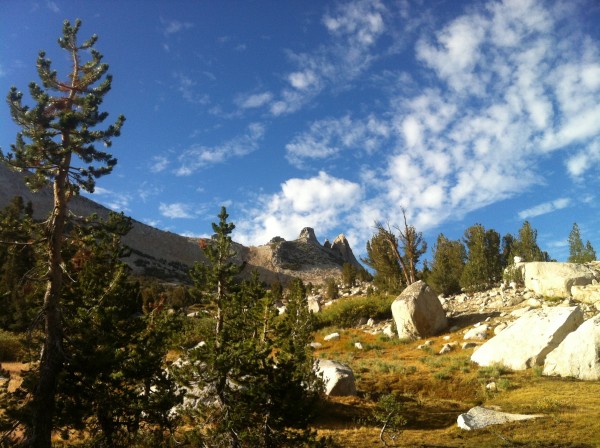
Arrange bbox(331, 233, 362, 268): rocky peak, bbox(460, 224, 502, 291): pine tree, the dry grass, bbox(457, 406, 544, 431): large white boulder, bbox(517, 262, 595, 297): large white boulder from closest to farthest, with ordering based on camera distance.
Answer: the dry grass, bbox(457, 406, 544, 431): large white boulder, bbox(517, 262, 595, 297): large white boulder, bbox(460, 224, 502, 291): pine tree, bbox(331, 233, 362, 268): rocky peak

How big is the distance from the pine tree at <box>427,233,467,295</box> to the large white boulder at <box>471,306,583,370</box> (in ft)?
75.2

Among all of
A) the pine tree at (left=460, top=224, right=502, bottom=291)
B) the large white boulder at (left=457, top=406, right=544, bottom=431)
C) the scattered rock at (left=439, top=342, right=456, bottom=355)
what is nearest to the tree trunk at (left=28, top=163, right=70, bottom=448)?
the large white boulder at (left=457, top=406, right=544, bottom=431)

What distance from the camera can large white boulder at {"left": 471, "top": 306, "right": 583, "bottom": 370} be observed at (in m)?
19.8

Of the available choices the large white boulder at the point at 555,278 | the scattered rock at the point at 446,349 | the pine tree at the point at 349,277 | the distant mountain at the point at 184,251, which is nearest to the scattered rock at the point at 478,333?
the scattered rock at the point at 446,349

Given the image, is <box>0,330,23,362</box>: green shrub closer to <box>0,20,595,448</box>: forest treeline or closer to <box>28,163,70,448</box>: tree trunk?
<box>0,20,595,448</box>: forest treeline

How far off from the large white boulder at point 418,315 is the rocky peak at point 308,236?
12460 cm

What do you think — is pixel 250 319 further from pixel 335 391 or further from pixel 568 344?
pixel 568 344

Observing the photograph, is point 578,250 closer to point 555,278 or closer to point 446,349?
point 555,278

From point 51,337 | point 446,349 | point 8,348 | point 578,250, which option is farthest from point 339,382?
point 578,250

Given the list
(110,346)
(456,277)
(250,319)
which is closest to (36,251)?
(110,346)

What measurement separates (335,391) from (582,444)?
8.80m

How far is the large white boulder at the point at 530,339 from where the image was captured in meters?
19.8

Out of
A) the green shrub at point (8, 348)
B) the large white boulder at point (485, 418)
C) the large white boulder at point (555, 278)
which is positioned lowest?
the large white boulder at point (485, 418)

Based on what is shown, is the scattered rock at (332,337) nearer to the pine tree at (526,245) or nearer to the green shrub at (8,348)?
the green shrub at (8,348)
